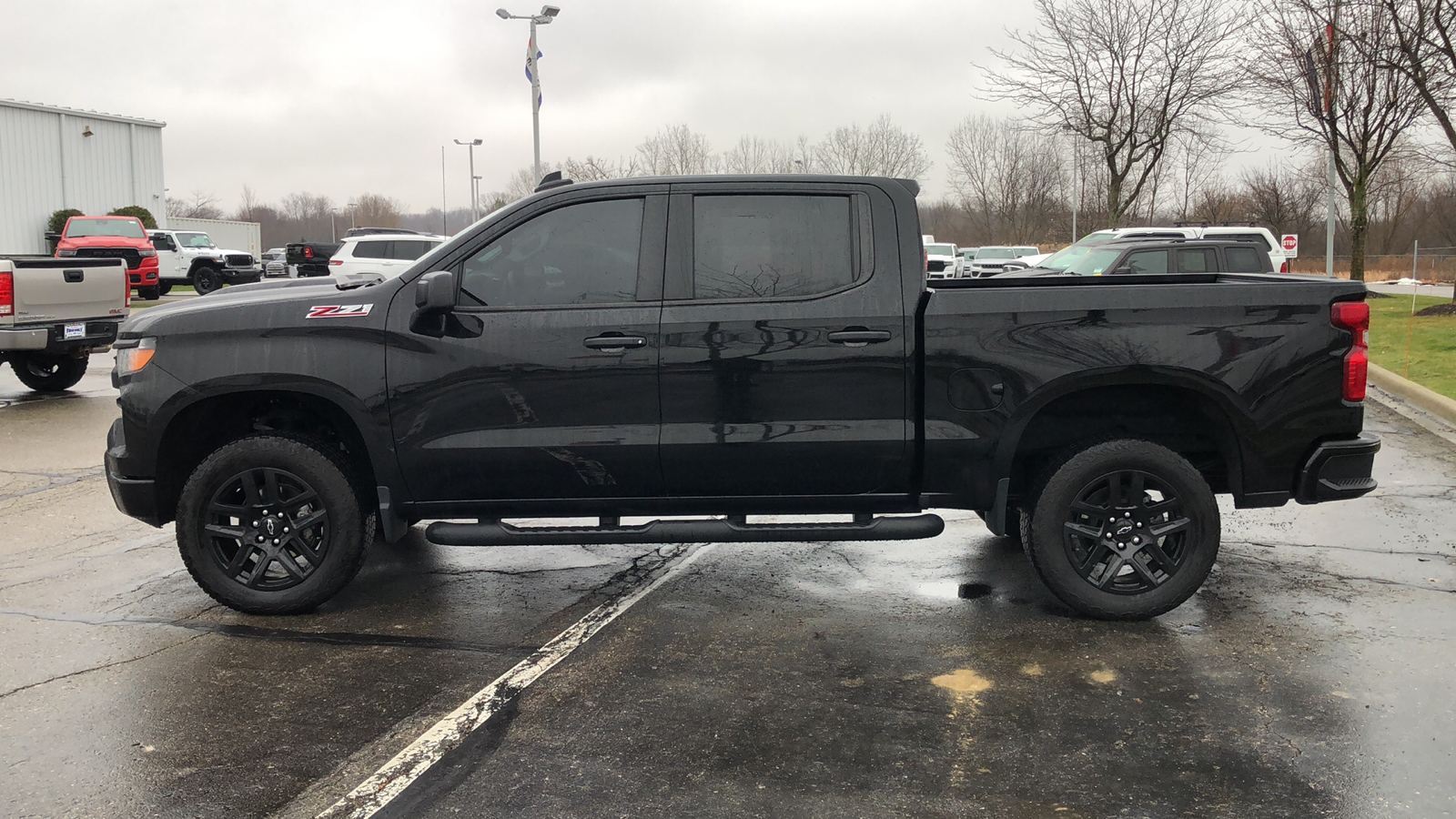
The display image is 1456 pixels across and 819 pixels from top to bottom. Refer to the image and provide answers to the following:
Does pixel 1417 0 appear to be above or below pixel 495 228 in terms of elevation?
above

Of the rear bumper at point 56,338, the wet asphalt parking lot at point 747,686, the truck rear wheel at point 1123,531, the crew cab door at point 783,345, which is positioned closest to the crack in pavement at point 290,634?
the wet asphalt parking lot at point 747,686

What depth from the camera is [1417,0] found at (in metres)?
18.7

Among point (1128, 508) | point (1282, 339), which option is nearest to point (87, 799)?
point (1128, 508)

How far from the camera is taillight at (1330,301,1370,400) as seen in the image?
4.79 meters

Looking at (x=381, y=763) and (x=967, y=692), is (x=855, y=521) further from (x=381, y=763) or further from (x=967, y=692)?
(x=381, y=763)

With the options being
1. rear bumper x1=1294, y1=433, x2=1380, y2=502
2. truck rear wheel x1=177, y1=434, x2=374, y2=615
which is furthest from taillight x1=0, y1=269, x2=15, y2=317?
rear bumper x1=1294, y1=433, x2=1380, y2=502

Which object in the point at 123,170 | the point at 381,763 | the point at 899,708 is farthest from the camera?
the point at 123,170

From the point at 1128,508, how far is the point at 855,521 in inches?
47.1

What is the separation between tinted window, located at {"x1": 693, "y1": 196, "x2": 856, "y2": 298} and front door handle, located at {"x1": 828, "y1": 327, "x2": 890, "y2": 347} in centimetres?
20

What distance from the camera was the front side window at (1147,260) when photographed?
14531 mm

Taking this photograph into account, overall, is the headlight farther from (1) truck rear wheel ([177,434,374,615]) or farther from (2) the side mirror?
(2) the side mirror

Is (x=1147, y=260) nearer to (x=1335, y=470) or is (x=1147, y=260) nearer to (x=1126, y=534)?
(x=1335, y=470)

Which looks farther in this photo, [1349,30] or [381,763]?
[1349,30]

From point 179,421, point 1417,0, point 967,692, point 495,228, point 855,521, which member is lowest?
point 967,692
